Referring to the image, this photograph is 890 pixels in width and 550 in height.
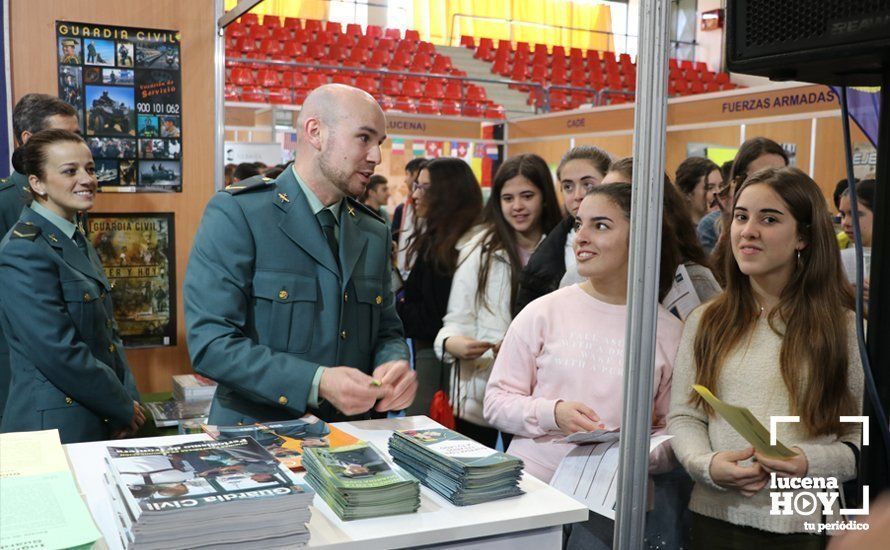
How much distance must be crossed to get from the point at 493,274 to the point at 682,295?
0.95 meters

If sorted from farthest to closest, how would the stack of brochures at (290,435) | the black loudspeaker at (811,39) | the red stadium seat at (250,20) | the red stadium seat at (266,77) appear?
the red stadium seat at (250,20)
the red stadium seat at (266,77)
the stack of brochures at (290,435)
the black loudspeaker at (811,39)

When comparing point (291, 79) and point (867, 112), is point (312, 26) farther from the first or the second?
point (867, 112)

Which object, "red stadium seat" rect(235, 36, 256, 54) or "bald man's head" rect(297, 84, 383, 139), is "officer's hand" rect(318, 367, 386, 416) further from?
"red stadium seat" rect(235, 36, 256, 54)

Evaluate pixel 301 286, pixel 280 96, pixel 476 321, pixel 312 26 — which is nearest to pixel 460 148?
pixel 280 96

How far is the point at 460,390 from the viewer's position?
3068 millimetres

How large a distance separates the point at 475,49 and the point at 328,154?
16.0m

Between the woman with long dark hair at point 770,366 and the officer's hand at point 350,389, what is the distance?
72 centimetres

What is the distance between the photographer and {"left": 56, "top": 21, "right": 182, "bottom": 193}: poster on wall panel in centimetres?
337

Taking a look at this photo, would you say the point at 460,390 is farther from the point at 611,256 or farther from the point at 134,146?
the point at 134,146

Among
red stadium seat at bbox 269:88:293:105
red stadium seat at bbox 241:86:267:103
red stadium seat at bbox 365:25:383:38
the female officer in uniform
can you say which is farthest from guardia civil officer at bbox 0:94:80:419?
red stadium seat at bbox 365:25:383:38

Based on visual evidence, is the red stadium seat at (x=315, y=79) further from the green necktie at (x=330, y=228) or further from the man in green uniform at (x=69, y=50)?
the green necktie at (x=330, y=228)

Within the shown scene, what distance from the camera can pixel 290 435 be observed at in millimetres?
1770

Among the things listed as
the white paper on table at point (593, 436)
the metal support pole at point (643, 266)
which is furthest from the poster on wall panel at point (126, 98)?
the metal support pole at point (643, 266)

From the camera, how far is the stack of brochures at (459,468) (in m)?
1.47
